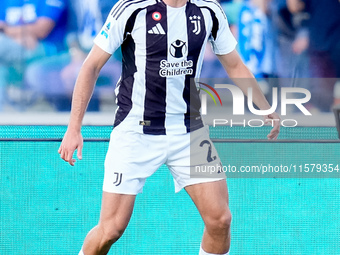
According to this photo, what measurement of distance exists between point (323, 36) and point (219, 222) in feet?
5.86

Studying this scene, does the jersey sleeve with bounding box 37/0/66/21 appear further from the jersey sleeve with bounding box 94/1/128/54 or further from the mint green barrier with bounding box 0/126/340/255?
the jersey sleeve with bounding box 94/1/128/54

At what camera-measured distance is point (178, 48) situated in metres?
3.07

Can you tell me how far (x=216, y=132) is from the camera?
4293mm

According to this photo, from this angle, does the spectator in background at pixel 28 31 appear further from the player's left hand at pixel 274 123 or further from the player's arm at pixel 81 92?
the player's left hand at pixel 274 123

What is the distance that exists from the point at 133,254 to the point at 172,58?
63.7 inches

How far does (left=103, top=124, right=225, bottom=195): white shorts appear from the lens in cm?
308

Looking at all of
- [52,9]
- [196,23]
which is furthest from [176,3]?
[52,9]

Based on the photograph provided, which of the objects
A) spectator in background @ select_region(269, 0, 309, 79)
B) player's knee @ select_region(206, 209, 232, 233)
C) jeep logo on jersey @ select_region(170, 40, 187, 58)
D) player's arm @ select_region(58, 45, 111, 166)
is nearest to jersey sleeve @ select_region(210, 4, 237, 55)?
jeep logo on jersey @ select_region(170, 40, 187, 58)

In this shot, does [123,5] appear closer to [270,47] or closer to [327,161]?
[270,47]

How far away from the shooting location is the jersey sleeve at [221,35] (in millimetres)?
3189

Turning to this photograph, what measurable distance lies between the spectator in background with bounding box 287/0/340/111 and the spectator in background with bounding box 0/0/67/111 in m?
1.57

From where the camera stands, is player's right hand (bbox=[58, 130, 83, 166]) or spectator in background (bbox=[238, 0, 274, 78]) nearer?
player's right hand (bbox=[58, 130, 83, 166])

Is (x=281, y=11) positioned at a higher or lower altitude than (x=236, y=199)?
higher

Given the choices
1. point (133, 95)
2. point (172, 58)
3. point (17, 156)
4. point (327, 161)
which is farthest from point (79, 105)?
point (327, 161)
